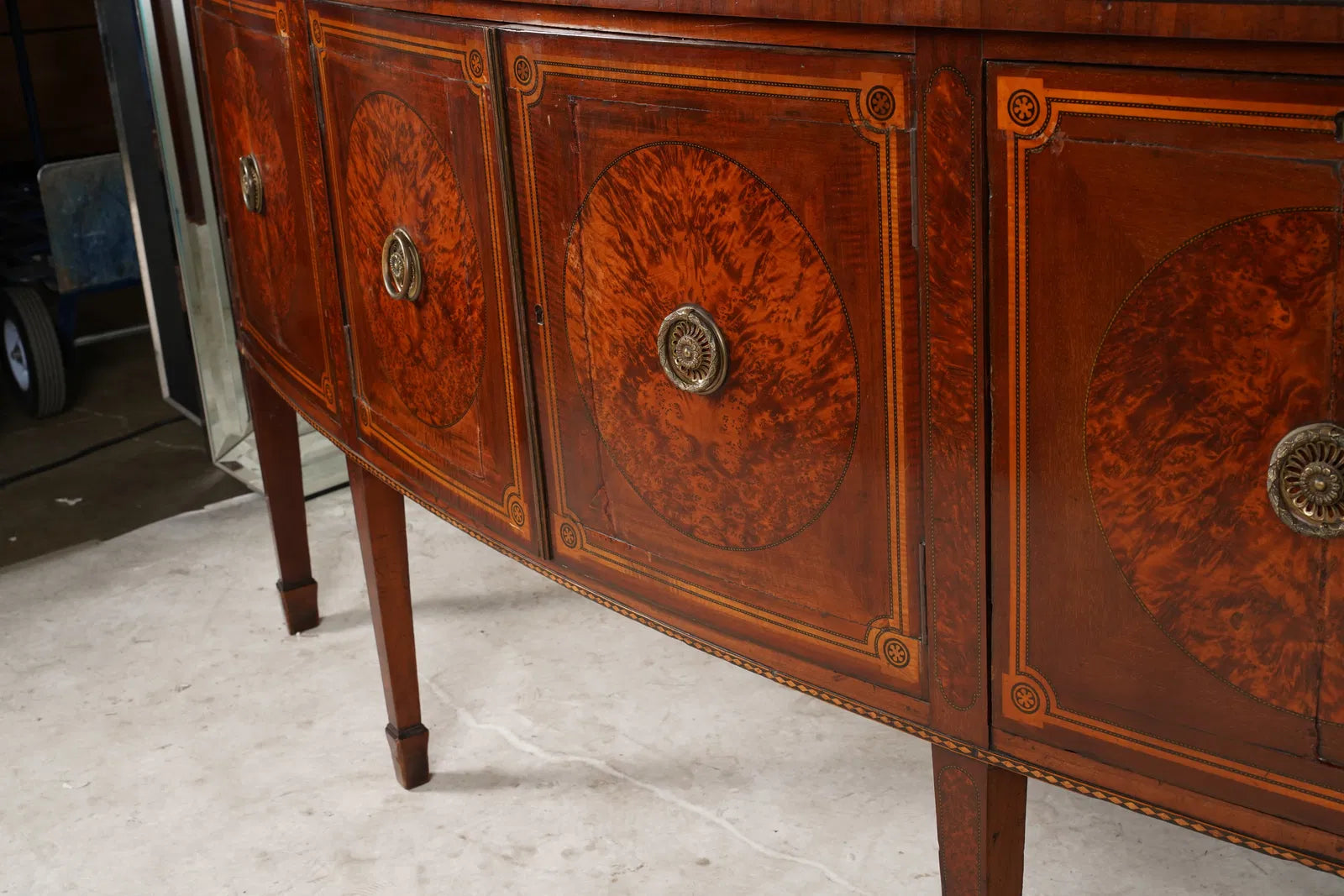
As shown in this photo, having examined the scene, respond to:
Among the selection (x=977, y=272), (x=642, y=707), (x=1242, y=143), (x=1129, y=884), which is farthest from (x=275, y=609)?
(x=1242, y=143)

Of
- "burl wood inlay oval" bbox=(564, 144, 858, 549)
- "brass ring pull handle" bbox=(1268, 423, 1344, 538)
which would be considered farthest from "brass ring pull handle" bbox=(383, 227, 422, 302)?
"brass ring pull handle" bbox=(1268, 423, 1344, 538)

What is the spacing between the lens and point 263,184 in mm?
1673

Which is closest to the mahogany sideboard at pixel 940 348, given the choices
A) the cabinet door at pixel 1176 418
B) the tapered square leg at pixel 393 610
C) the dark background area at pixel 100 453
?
the cabinet door at pixel 1176 418

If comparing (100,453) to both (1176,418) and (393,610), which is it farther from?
(1176,418)

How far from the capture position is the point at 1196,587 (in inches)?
34.3

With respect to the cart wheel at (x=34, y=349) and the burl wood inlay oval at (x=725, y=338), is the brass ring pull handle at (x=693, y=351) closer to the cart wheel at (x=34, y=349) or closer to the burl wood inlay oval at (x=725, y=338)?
the burl wood inlay oval at (x=725, y=338)

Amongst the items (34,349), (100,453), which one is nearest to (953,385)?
(100,453)

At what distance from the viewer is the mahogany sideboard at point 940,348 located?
796 millimetres

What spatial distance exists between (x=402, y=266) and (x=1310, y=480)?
0.88m

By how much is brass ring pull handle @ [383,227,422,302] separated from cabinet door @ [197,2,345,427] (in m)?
0.15

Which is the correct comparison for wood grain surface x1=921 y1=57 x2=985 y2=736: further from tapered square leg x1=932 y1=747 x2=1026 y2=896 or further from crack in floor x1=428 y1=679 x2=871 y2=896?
crack in floor x1=428 y1=679 x2=871 y2=896

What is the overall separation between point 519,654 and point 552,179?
3.64ft

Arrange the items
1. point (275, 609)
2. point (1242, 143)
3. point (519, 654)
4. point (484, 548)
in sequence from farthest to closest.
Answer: point (484, 548) < point (275, 609) < point (519, 654) < point (1242, 143)

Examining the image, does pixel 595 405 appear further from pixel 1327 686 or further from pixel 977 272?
pixel 1327 686
